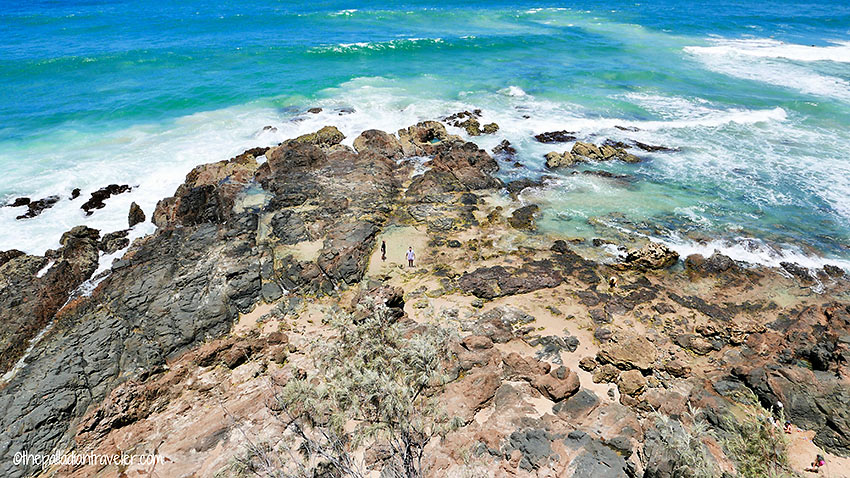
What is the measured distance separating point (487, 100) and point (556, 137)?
1001cm

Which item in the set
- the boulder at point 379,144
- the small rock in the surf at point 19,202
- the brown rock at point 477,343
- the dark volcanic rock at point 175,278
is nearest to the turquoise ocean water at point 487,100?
the small rock in the surf at point 19,202

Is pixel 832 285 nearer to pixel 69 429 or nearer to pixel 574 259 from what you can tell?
pixel 574 259

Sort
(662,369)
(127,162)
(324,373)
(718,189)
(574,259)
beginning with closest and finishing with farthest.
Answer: (324,373) < (662,369) < (574,259) < (718,189) < (127,162)

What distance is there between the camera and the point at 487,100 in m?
38.1

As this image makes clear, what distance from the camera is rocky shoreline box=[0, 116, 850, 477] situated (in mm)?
10523

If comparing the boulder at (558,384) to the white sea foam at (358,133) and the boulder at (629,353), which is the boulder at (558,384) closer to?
the boulder at (629,353)

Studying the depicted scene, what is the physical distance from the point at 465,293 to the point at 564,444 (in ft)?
23.5

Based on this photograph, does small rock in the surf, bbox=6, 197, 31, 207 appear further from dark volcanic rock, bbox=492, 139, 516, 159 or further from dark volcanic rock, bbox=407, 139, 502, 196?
dark volcanic rock, bbox=492, 139, 516, 159

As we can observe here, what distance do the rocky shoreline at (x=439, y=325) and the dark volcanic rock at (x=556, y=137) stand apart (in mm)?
9583

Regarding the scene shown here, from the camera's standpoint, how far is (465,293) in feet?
53.5

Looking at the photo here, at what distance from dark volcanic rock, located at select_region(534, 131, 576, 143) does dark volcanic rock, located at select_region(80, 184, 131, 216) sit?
91.2 feet

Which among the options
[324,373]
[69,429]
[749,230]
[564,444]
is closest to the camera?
[324,373]

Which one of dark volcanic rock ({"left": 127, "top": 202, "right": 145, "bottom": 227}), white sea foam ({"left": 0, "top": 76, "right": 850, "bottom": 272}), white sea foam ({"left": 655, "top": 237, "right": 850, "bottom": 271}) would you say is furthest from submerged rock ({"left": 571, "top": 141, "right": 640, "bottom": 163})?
dark volcanic rock ({"left": 127, "top": 202, "right": 145, "bottom": 227})

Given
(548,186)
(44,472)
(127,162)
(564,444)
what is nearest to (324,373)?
(564,444)
